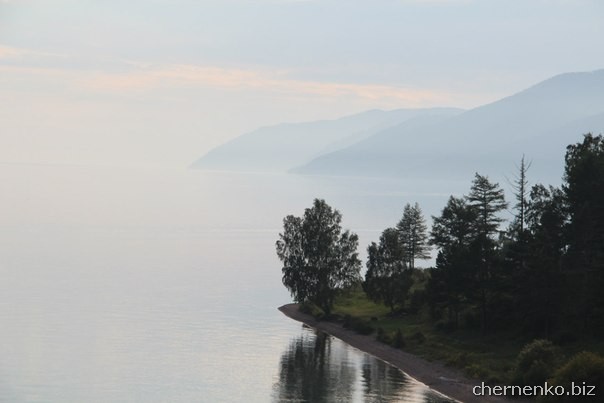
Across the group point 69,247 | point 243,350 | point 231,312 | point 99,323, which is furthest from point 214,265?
point 243,350

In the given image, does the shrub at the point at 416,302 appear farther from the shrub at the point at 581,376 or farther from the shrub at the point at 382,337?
the shrub at the point at 581,376

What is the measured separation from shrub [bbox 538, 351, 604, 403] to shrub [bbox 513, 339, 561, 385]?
3.98 meters

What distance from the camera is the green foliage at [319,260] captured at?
11544 cm

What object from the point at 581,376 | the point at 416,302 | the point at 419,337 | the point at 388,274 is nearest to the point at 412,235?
the point at 388,274

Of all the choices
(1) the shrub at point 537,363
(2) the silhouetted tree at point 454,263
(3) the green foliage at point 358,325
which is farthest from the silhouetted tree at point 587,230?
(3) the green foliage at point 358,325

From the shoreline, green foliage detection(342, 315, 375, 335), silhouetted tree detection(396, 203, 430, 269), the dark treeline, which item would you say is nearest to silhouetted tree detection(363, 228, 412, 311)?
the dark treeline

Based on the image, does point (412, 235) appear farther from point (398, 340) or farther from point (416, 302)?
point (398, 340)

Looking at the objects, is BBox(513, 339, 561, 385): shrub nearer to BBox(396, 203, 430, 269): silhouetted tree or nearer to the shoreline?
the shoreline

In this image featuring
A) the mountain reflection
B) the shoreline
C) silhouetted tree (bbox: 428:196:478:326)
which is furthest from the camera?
silhouetted tree (bbox: 428:196:478:326)

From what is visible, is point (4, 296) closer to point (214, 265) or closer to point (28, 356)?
point (28, 356)

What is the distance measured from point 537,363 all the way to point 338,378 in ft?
62.2

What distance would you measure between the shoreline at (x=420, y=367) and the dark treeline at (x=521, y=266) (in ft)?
25.2

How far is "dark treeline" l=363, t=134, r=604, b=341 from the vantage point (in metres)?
84.6

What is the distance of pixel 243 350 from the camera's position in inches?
3782
